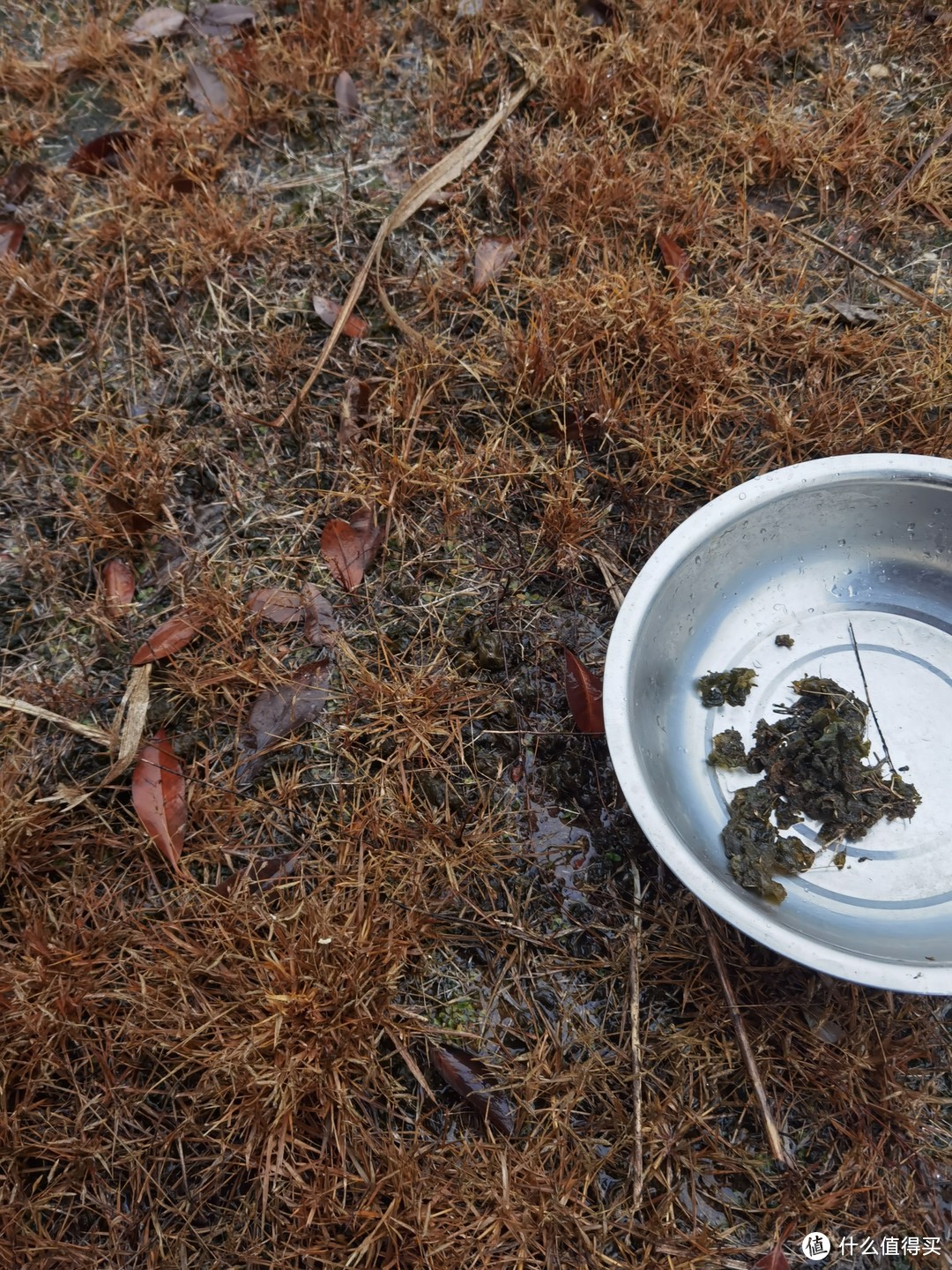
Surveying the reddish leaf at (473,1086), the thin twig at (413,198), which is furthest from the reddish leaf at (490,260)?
the reddish leaf at (473,1086)

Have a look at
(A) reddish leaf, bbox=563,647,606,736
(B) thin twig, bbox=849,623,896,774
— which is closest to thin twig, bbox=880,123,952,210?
(B) thin twig, bbox=849,623,896,774

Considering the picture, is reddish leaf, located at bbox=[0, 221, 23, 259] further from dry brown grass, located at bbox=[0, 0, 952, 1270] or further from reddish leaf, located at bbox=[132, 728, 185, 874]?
reddish leaf, located at bbox=[132, 728, 185, 874]

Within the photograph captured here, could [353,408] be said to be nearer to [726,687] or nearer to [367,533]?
[367,533]

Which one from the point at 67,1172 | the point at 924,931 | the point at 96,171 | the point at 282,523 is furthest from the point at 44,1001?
the point at 96,171

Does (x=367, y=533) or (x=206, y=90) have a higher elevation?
(x=206, y=90)

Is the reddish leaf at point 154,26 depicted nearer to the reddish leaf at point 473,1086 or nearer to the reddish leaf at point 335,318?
the reddish leaf at point 335,318

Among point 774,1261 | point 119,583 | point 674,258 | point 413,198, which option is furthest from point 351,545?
point 774,1261

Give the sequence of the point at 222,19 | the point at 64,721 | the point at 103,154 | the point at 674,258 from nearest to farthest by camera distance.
Answer: the point at 64,721 → the point at 674,258 → the point at 103,154 → the point at 222,19
